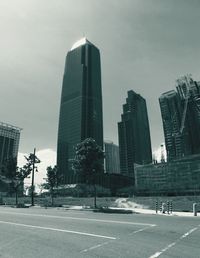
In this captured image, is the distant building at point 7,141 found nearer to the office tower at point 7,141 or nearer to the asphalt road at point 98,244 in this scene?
the office tower at point 7,141

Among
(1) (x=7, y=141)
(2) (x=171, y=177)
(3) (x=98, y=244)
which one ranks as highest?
(1) (x=7, y=141)

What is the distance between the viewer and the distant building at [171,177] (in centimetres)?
15900

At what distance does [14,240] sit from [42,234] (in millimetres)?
1376

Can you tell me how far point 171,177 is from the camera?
17000 cm

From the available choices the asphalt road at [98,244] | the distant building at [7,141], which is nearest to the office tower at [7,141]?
the distant building at [7,141]

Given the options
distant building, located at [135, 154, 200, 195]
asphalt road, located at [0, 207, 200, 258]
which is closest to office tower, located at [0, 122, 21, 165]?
distant building, located at [135, 154, 200, 195]

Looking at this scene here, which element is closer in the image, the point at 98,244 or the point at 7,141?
the point at 98,244

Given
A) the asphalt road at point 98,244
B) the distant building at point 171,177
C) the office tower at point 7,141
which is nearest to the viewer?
the asphalt road at point 98,244

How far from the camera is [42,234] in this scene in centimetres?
1020

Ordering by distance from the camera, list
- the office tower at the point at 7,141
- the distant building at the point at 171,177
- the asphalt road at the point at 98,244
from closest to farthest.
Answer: the asphalt road at the point at 98,244 < the distant building at the point at 171,177 < the office tower at the point at 7,141

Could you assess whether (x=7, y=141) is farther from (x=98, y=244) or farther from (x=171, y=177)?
(x=98, y=244)

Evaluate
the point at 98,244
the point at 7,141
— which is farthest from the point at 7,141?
the point at 98,244

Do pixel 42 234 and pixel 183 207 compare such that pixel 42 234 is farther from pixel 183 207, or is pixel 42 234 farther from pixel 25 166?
pixel 25 166

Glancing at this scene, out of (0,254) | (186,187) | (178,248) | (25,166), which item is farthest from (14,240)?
(186,187)
